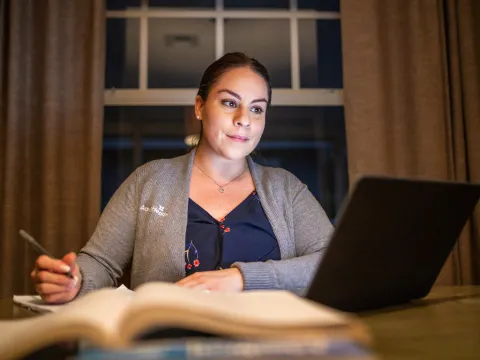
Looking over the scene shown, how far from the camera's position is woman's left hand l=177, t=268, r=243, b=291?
92 centimetres

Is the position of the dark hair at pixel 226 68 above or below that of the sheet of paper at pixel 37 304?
above

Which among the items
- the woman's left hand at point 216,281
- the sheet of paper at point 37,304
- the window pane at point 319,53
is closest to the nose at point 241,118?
the woman's left hand at point 216,281

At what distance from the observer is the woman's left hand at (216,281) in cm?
92

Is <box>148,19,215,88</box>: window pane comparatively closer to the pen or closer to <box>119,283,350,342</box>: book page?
the pen

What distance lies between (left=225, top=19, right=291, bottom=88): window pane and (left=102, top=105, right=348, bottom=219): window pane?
0.69ft

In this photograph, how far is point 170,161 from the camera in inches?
60.0

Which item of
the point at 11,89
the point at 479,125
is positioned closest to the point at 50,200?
the point at 11,89

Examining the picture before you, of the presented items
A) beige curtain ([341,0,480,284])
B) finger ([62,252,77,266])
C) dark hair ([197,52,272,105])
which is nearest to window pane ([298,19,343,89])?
beige curtain ([341,0,480,284])

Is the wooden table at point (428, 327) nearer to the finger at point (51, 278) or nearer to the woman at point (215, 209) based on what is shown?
the finger at point (51, 278)

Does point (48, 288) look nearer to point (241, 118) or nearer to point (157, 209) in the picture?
point (157, 209)

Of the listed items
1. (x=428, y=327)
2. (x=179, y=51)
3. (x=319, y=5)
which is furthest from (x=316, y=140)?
(x=428, y=327)

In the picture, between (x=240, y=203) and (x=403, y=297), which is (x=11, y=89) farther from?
(x=403, y=297)

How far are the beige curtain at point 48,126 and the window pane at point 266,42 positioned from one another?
0.73 meters

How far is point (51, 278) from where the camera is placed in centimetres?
93
